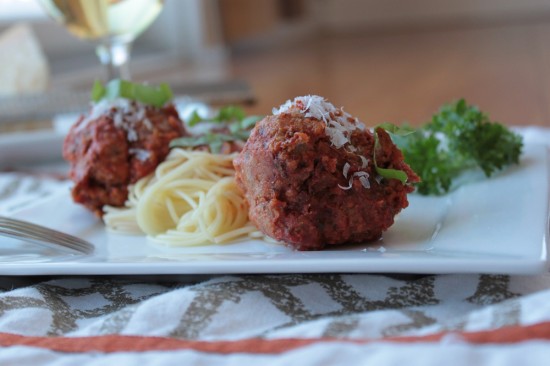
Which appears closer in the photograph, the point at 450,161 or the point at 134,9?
the point at 450,161

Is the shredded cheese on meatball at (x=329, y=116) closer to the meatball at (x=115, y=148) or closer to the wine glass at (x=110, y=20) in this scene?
the meatball at (x=115, y=148)

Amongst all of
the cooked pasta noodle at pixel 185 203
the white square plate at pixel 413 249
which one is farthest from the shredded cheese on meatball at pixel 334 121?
the cooked pasta noodle at pixel 185 203

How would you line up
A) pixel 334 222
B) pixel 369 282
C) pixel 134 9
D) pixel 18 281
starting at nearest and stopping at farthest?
pixel 369 282, pixel 334 222, pixel 18 281, pixel 134 9

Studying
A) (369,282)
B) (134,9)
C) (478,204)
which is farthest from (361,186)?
(134,9)

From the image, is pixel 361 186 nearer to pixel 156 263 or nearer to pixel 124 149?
pixel 156 263

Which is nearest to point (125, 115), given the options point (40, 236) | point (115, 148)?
point (115, 148)

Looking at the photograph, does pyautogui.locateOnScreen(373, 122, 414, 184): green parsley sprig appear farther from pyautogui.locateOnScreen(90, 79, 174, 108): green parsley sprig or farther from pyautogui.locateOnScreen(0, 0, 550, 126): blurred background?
pyautogui.locateOnScreen(0, 0, 550, 126): blurred background

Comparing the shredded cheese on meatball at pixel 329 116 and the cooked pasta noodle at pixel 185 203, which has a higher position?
the shredded cheese on meatball at pixel 329 116
